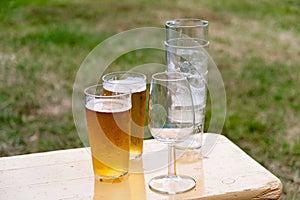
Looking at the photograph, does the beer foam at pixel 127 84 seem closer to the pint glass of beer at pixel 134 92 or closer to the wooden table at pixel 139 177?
the pint glass of beer at pixel 134 92

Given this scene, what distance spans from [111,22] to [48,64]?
59.4 inches

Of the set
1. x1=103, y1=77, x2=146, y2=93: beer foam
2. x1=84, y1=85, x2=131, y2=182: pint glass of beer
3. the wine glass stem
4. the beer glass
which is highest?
the beer glass

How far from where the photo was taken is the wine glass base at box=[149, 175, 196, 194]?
1.52 metres

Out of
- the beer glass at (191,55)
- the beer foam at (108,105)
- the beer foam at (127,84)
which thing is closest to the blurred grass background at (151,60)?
the beer glass at (191,55)

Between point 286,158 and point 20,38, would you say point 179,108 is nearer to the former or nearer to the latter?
point 286,158

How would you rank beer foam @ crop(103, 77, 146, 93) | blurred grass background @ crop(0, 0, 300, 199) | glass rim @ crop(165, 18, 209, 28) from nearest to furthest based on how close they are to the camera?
beer foam @ crop(103, 77, 146, 93)
glass rim @ crop(165, 18, 209, 28)
blurred grass background @ crop(0, 0, 300, 199)

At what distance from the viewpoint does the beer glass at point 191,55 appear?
5.43ft

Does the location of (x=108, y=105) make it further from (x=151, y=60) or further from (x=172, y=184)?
(x=151, y=60)

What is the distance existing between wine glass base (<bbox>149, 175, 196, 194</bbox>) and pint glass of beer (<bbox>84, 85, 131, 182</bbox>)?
116mm

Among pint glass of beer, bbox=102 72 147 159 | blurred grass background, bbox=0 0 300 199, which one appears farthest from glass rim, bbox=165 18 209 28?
blurred grass background, bbox=0 0 300 199

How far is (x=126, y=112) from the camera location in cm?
149

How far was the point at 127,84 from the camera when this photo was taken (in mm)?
1605

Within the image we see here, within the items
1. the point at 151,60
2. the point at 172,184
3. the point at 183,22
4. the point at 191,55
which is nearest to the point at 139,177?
the point at 172,184

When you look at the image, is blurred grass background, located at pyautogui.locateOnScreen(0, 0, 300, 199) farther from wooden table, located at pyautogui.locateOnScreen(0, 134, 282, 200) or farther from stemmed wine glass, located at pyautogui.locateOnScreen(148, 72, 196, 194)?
stemmed wine glass, located at pyautogui.locateOnScreen(148, 72, 196, 194)
